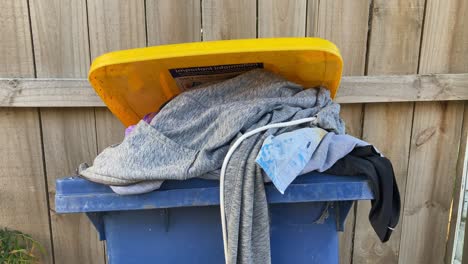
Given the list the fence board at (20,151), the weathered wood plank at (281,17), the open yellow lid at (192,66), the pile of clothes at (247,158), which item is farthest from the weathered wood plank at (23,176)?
the weathered wood plank at (281,17)

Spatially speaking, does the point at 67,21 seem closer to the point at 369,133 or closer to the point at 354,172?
the point at 354,172

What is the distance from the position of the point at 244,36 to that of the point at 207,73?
18.0 inches

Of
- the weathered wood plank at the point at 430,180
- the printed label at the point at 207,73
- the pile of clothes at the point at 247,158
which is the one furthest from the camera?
the weathered wood plank at the point at 430,180

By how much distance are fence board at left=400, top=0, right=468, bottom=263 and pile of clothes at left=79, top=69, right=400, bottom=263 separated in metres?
0.82

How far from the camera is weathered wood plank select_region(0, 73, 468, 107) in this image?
1.38 meters

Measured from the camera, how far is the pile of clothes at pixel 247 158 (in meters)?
0.79

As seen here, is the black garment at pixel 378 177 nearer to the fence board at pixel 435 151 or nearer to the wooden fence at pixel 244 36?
the wooden fence at pixel 244 36

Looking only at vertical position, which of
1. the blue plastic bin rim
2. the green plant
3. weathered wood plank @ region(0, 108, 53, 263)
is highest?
the blue plastic bin rim

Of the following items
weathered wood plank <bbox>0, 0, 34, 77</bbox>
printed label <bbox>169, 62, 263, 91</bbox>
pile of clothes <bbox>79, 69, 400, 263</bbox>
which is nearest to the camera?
pile of clothes <bbox>79, 69, 400, 263</bbox>

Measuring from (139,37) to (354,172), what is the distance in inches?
38.0

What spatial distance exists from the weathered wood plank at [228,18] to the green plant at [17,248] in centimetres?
110

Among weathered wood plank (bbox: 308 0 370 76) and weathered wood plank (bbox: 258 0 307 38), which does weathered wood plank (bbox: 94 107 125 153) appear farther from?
weathered wood plank (bbox: 308 0 370 76)

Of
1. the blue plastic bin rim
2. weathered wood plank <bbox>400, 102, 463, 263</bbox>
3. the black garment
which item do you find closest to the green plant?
the blue plastic bin rim

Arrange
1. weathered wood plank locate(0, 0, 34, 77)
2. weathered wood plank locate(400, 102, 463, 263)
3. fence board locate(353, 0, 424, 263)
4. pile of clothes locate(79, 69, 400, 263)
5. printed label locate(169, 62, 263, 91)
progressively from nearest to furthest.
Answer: pile of clothes locate(79, 69, 400, 263)
printed label locate(169, 62, 263, 91)
weathered wood plank locate(0, 0, 34, 77)
fence board locate(353, 0, 424, 263)
weathered wood plank locate(400, 102, 463, 263)
